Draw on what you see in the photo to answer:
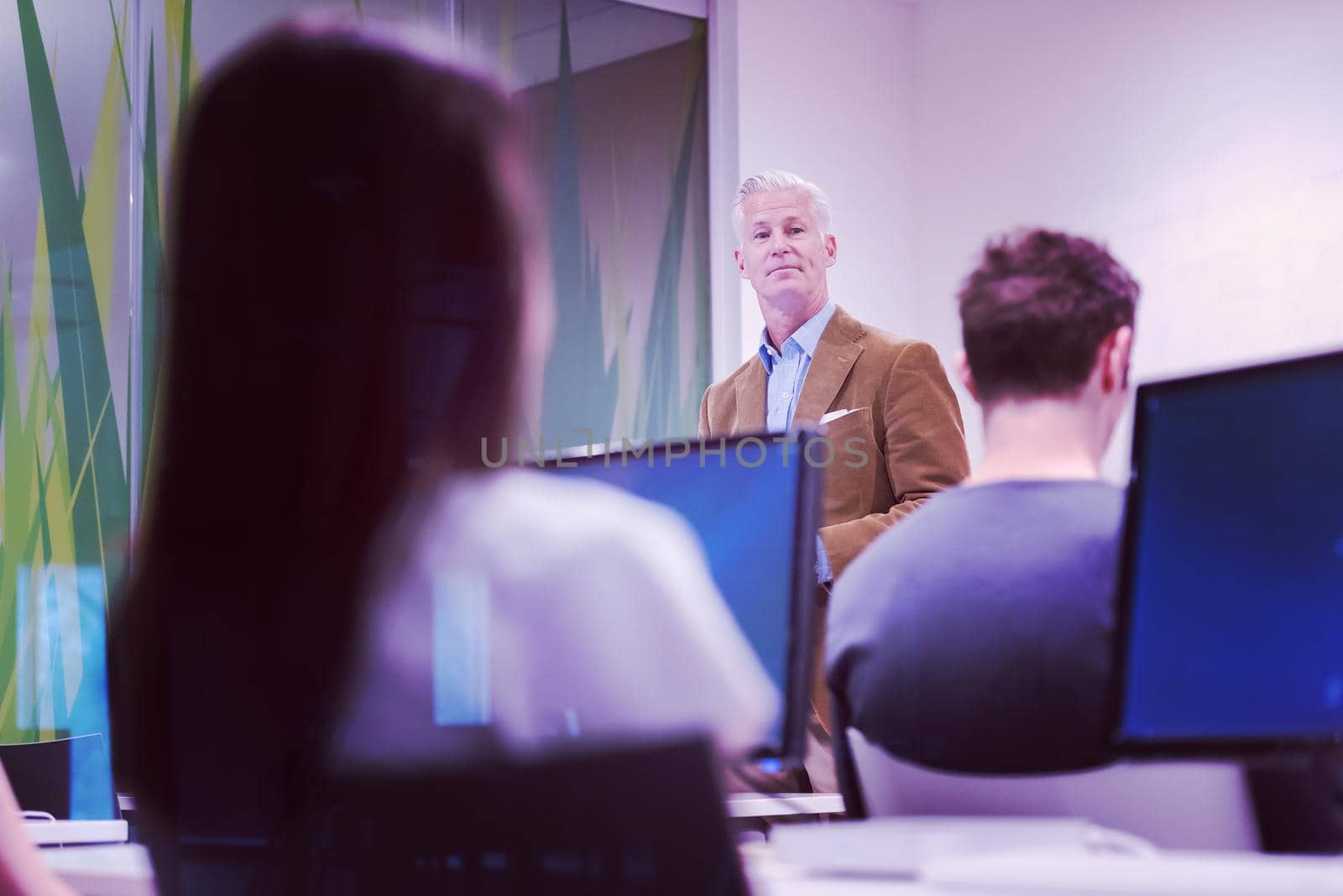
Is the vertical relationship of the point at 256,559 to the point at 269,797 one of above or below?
above

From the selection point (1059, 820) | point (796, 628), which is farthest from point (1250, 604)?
point (796, 628)

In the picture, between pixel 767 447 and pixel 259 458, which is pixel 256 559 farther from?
pixel 767 447

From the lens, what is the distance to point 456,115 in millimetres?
824

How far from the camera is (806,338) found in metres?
3.26

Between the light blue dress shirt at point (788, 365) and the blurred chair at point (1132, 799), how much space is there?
6.25ft

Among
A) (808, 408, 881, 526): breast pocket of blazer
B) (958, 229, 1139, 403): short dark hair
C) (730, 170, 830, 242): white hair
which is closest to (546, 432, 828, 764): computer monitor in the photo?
(958, 229, 1139, 403): short dark hair

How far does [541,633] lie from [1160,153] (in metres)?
4.59

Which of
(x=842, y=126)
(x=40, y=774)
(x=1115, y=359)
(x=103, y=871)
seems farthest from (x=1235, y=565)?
(x=842, y=126)

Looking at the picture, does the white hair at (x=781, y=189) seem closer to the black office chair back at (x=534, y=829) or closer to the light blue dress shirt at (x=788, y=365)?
the light blue dress shirt at (x=788, y=365)

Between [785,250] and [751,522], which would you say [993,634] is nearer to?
[751,522]

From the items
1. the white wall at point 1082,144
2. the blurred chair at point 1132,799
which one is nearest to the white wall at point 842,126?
the white wall at point 1082,144

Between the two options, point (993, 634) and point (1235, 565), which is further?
point (993, 634)

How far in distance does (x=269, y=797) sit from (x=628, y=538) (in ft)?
0.81

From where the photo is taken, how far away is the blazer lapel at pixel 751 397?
324 cm
